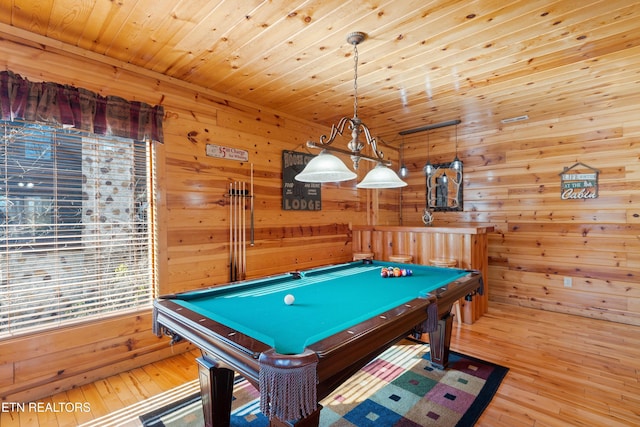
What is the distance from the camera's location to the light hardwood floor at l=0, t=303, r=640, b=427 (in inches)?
77.7

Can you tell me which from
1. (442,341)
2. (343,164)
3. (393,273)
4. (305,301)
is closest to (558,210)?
(442,341)

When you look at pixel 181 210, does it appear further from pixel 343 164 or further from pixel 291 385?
pixel 291 385

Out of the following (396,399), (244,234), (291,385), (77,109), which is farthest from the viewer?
(244,234)

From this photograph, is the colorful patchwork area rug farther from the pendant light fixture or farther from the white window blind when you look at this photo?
the pendant light fixture

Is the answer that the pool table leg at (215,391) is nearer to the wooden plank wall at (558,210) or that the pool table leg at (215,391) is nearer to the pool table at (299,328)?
the pool table at (299,328)

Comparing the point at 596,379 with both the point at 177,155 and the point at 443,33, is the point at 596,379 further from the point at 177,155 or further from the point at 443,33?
the point at 177,155

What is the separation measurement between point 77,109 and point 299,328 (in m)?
2.29

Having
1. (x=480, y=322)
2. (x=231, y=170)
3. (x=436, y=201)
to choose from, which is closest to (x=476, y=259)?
(x=480, y=322)

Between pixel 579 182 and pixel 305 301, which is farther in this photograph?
pixel 579 182

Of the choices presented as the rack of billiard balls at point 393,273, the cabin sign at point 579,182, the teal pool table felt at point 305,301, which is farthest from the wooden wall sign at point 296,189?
the cabin sign at point 579,182

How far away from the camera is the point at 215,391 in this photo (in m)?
1.69

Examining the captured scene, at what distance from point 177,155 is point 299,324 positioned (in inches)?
83.9

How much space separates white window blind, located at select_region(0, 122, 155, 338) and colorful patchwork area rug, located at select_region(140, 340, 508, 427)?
3.47 ft

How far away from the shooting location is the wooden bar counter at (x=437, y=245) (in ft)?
12.0
